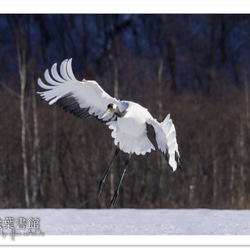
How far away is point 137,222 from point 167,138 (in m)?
2.00

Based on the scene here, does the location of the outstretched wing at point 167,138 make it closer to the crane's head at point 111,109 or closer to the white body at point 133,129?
the white body at point 133,129

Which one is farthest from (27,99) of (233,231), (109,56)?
(233,231)

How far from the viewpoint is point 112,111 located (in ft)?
31.3

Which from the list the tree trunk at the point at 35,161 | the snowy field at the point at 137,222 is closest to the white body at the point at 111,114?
the snowy field at the point at 137,222

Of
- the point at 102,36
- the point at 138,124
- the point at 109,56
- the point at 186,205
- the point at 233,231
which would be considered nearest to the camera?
the point at 138,124

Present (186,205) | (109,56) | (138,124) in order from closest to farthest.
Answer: (138,124)
(186,205)
(109,56)

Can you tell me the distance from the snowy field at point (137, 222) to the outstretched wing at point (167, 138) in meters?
1.26

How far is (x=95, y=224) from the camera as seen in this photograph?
1099 cm

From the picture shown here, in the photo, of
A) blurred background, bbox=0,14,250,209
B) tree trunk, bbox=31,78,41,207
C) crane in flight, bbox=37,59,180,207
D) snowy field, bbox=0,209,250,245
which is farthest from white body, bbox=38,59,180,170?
tree trunk, bbox=31,78,41,207

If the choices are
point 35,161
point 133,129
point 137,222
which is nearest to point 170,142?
point 133,129

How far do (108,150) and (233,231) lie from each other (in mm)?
5587

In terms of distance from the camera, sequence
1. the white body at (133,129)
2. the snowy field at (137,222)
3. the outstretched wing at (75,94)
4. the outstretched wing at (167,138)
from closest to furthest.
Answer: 1. the outstretched wing at (167,138)
2. the white body at (133,129)
3. the outstretched wing at (75,94)
4. the snowy field at (137,222)

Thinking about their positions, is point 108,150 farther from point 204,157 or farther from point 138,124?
Answer: point 138,124

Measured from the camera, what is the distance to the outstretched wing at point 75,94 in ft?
Result: 31.6
